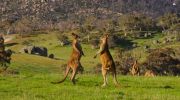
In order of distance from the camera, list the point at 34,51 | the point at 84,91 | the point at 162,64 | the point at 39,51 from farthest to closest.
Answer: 1. the point at 39,51
2. the point at 34,51
3. the point at 162,64
4. the point at 84,91

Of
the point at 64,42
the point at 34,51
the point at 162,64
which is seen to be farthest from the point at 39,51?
the point at 162,64

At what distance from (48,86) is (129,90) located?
152 inches

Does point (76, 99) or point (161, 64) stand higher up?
point (76, 99)

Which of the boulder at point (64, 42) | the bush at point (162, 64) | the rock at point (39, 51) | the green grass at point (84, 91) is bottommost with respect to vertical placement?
the boulder at point (64, 42)

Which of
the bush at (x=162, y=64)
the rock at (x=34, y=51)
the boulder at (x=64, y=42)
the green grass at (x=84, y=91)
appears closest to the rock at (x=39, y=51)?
the rock at (x=34, y=51)

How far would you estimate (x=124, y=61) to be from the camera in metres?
97.3

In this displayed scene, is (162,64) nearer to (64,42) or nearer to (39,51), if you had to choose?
(39,51)

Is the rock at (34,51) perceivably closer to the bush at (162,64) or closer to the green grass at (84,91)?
the bush at (162,64)

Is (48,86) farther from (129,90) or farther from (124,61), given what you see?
(124,61)

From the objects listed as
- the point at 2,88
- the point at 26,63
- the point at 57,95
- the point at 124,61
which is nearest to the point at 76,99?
the point at 57,95

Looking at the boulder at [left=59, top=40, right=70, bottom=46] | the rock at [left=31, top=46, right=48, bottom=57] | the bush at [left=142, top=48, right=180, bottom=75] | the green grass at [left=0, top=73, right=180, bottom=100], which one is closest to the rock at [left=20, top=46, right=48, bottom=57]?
the rock at [left=31, top=46, right=48, bottom=57]

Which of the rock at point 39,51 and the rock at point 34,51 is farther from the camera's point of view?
the rock at point 39,51

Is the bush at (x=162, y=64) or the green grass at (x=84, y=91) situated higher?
the green grass at (x=84, y=91)

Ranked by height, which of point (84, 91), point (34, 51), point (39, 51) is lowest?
point (39, 51)
